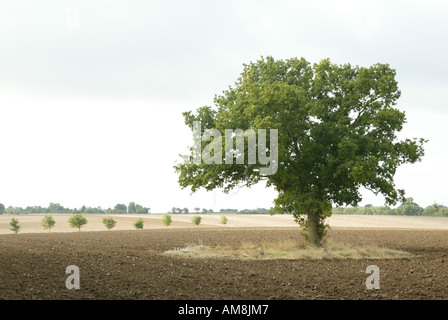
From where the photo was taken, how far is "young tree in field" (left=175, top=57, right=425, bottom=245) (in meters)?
31.3

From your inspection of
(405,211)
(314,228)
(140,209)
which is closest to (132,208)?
(140,209)

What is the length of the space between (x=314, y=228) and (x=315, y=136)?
6.81 metres

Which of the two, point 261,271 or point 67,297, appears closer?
point 67,297

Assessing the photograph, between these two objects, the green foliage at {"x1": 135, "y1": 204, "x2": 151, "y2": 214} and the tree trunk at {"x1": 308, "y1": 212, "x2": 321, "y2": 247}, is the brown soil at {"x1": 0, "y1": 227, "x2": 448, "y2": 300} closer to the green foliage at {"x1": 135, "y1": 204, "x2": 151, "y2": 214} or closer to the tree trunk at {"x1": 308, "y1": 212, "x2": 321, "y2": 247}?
the tree trunk at {"x1": 308, "y1": 212, "x2": 321, "y2": 247}

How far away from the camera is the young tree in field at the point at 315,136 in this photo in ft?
103

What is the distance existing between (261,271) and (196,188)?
13355 millimetres

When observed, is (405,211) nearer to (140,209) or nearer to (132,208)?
(140,209)

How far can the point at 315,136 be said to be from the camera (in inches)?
1256

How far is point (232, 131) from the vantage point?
32.0 m

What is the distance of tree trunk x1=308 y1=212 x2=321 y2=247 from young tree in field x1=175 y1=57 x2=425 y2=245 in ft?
0.24

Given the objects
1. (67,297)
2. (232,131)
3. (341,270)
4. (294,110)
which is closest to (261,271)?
(341,270)

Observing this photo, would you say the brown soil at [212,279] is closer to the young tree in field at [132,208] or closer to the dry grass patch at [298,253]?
the dry grass patch at [298,253]

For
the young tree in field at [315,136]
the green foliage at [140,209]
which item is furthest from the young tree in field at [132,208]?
the young tree in field at [315,136]

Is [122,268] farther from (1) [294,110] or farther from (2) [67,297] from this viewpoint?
(1) [294,110]
